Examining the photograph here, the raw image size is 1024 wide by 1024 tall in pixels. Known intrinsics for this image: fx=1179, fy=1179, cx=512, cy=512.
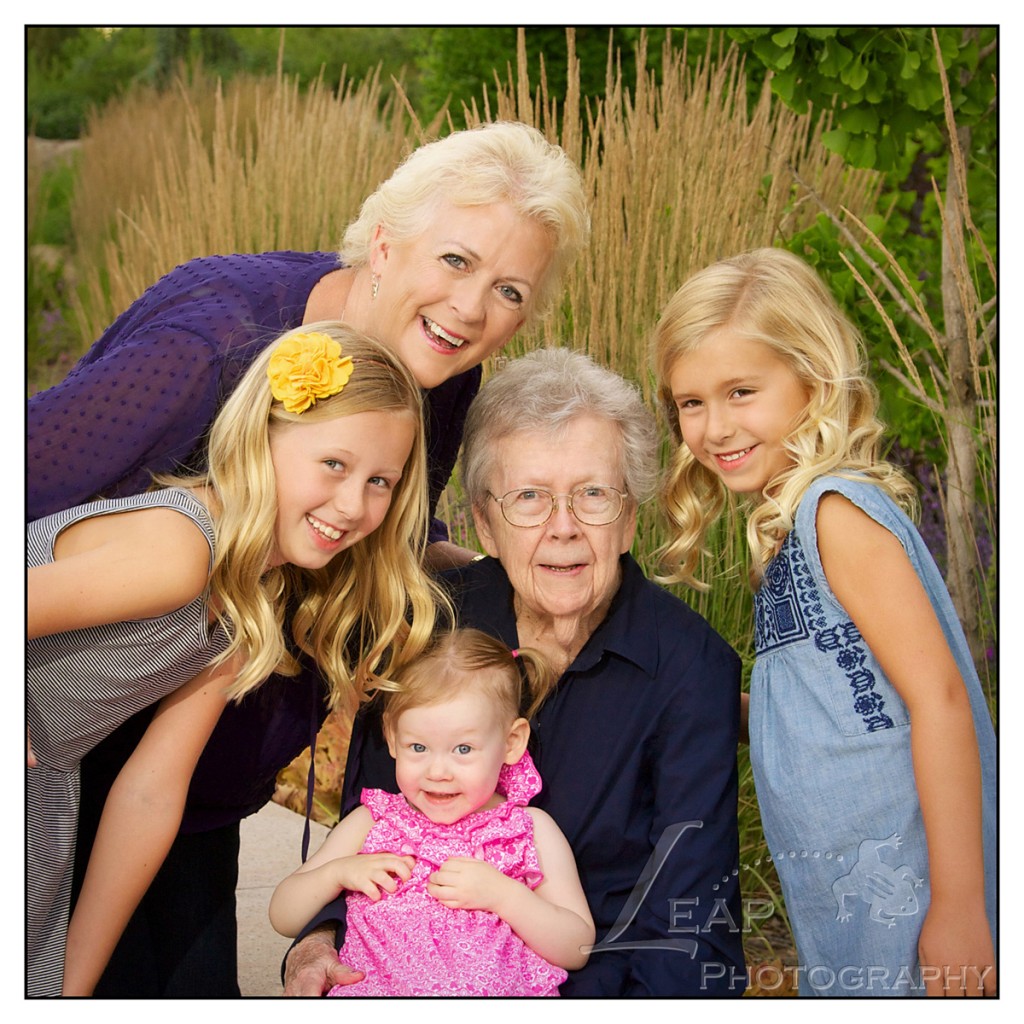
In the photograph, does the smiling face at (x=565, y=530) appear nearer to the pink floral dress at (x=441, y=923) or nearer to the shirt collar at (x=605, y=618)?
the shirt collar at (x=605, y=618)

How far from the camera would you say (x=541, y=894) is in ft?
6.26

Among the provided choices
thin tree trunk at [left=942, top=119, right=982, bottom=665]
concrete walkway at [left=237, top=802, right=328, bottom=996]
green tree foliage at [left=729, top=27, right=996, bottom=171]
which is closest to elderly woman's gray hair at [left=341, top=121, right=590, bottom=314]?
green tree foliage at [left=729, top=27, right=996, bottom=171]

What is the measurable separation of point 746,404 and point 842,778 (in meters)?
0.65

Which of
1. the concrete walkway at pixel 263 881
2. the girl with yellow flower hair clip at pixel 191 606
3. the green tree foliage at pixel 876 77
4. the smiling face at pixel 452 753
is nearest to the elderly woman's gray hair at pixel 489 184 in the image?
the girl with yellow flower hair clip at pixel 191 606

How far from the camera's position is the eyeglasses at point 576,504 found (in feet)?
6.70

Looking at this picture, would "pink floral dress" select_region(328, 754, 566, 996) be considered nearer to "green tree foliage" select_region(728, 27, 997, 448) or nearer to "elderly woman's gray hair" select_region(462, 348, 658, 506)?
"elderly woman's gray hair" select_region(462, 348, 658, 506)

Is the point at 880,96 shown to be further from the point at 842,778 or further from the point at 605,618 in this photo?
the point at 842,778

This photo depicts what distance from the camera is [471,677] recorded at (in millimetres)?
1990

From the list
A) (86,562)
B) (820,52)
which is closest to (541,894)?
(86,562)

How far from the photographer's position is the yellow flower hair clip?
6.28 feet

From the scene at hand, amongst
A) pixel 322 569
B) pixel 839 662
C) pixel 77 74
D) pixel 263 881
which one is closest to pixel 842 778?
pixel 839 662

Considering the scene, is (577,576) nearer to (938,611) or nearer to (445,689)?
(445,689)

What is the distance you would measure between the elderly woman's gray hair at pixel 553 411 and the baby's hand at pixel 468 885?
641 millimetres

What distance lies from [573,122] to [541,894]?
7.29ft
